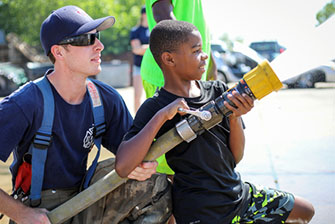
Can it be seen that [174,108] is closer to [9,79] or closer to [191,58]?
[191,58]

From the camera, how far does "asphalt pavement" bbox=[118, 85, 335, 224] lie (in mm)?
4070

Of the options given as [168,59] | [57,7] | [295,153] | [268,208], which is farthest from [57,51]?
[57,7]

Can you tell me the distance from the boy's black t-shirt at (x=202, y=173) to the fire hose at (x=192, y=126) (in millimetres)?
185

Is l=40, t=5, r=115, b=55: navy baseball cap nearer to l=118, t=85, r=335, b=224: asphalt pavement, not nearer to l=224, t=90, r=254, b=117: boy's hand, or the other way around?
l=224, t=90, r=254, b=117: boy's hand

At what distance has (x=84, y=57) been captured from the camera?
9.08 feet

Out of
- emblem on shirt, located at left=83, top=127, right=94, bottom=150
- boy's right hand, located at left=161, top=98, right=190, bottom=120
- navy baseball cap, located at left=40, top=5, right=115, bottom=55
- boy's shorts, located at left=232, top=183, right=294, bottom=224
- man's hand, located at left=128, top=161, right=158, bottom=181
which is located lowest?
boy's shorts, located at left=232, top=183, right=294, bottom=224

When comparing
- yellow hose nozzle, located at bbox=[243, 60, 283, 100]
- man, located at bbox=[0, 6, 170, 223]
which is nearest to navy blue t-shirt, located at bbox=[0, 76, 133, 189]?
man, located at bbox=[0, 6, 170, 223]

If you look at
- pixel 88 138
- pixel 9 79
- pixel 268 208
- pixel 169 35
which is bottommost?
pixel 9 79

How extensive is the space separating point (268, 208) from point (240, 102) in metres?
0.69

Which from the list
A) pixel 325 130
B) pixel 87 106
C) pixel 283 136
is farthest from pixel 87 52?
pixel 325 130

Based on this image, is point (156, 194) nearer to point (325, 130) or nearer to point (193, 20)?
point (193, 20)

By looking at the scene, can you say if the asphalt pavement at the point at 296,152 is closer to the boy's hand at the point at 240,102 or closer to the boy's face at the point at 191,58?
the boy's face at the point at 191,58

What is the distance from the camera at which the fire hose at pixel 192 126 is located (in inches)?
83.0

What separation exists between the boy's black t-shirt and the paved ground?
50.0 inches
